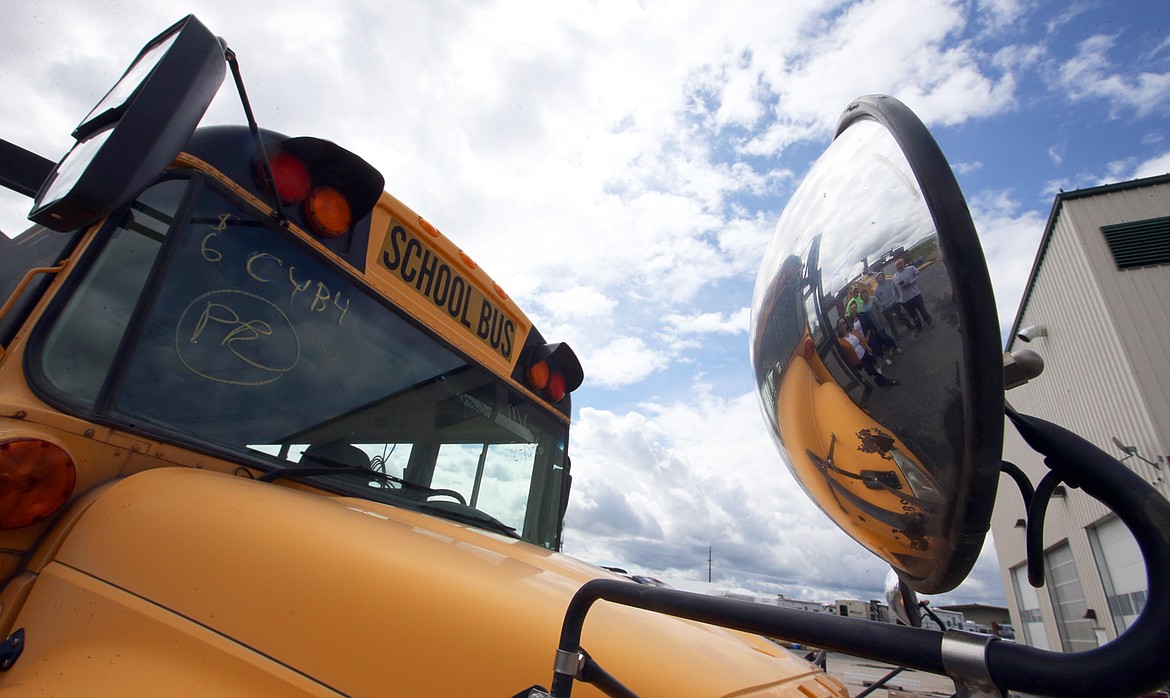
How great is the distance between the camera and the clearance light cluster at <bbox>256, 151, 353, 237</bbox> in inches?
65.3

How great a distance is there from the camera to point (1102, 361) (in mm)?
10906

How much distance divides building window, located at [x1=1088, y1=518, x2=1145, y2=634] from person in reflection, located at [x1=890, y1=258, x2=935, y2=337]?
11.5 metres

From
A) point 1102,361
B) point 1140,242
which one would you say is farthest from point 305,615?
point 1140,242

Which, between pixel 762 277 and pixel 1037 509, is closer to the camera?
pixel 1037 509

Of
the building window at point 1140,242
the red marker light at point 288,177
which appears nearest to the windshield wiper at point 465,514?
the red marker light at point 288,177

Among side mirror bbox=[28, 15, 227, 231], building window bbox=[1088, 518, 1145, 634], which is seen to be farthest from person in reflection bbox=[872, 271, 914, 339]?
building window bbox=[1088, 518, 1145, 634]

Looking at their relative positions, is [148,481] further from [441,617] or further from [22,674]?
[441,617]

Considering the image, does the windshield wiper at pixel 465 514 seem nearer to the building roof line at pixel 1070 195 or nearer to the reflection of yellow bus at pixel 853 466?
the reflection of yellow bus at pixel 853 466

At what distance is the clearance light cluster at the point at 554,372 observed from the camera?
2.52 metres

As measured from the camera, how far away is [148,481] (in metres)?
1.27

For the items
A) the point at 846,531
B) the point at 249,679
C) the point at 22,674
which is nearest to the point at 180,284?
the point at 22,674

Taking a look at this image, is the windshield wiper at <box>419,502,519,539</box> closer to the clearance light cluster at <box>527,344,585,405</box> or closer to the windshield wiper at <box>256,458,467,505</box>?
the windshield wiper at <box>256,458,467,505</box>

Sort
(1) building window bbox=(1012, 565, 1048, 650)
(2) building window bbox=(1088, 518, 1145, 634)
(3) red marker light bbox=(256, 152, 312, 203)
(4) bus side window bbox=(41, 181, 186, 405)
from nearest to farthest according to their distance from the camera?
(4) bus side window bbox=(41, 181, 186, 405)
(3) red marker light bbox=(256, 152, 312, 203)
(2) building window bbox=(1088, 518, 1145, 634)
(1) building window bbox=(1012, 565, 1048, 650)

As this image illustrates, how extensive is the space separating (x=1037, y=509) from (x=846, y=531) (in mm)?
187
